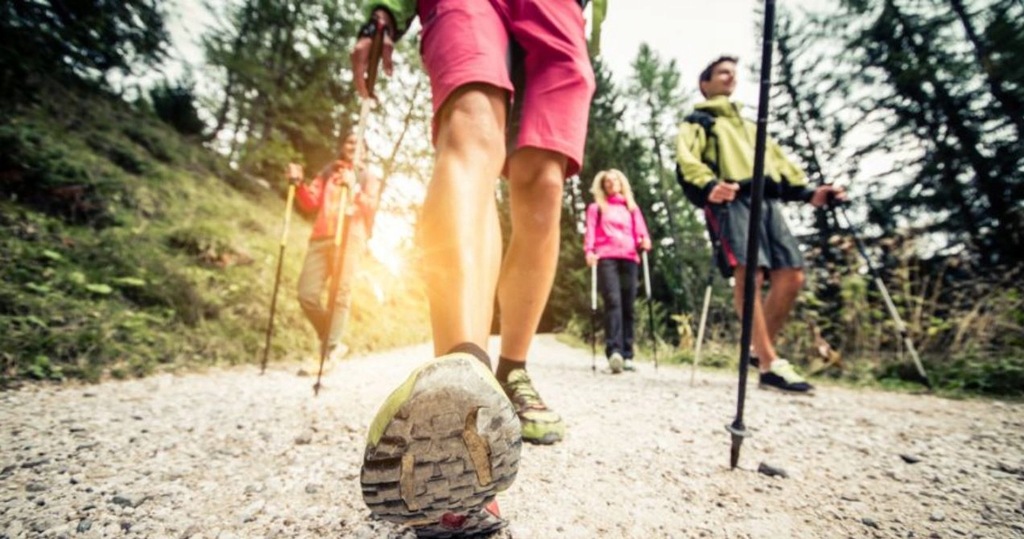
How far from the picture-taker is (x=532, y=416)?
145 cm

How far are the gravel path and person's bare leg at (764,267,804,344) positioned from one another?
3.27ft

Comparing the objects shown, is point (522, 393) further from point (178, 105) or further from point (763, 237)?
point (178, 105)

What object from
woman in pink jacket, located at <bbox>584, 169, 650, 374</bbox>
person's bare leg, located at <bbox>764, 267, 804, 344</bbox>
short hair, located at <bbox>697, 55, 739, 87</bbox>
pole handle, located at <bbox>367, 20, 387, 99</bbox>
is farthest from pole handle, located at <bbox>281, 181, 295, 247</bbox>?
person's bare leg, located at <bbox>764, 267, 804, 344</bbox>

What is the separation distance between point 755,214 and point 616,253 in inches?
151

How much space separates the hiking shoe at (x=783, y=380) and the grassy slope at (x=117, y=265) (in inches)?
166

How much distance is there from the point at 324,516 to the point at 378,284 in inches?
375

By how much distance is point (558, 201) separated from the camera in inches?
57.1

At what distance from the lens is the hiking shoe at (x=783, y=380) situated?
2.93m

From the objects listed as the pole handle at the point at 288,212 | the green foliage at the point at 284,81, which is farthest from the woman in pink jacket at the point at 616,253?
the green foliage at the point at 284,81

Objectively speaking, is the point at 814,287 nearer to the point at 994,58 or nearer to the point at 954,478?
the point at 954,478

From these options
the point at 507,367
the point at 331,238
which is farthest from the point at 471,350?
the point at 331,238

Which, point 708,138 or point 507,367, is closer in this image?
point 507,367

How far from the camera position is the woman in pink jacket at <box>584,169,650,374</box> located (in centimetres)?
493

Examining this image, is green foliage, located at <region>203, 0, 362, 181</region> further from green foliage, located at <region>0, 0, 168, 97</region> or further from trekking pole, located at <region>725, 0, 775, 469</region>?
trekking pole, located at <region>725, 0, 775, 469</region>
